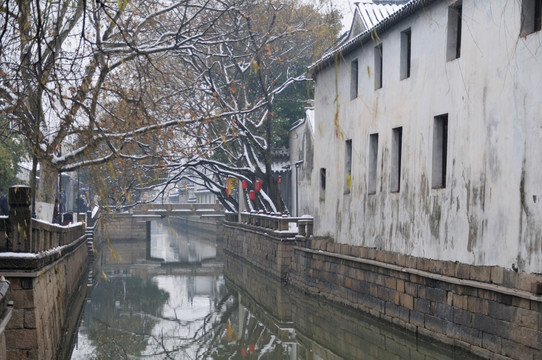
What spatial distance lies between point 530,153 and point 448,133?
3080mm

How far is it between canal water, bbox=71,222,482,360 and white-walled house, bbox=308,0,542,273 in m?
1.89

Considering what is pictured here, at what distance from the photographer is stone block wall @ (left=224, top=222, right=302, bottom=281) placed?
1014 inches

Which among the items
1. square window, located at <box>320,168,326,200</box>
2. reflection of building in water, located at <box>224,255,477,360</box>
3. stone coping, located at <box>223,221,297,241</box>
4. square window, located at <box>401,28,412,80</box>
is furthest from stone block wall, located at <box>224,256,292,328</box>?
square window, located at <box>401,28,412,80</box>

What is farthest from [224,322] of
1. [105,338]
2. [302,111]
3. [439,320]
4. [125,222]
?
[125,222]

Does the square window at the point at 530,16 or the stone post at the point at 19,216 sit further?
the square window at the point at 530,16

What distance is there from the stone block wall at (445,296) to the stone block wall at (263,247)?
4.41 m

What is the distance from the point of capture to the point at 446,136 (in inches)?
608

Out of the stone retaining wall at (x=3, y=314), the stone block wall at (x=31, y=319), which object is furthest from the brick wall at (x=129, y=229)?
the stone retaining wall at (x=3, y=314)

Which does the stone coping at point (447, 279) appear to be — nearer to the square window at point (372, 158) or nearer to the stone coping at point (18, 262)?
the square window at point (372, 158)

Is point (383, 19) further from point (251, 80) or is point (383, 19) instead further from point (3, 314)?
point (251, 80)

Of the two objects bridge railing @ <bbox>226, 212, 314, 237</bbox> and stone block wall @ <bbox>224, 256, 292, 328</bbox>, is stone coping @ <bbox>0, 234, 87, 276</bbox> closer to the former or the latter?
stone block wall @ <bbox>224, 256, 292, 328</bbox>

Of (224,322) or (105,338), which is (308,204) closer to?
(224,322)

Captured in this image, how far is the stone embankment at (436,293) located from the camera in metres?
11.5

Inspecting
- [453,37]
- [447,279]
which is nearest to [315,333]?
[447,279]
